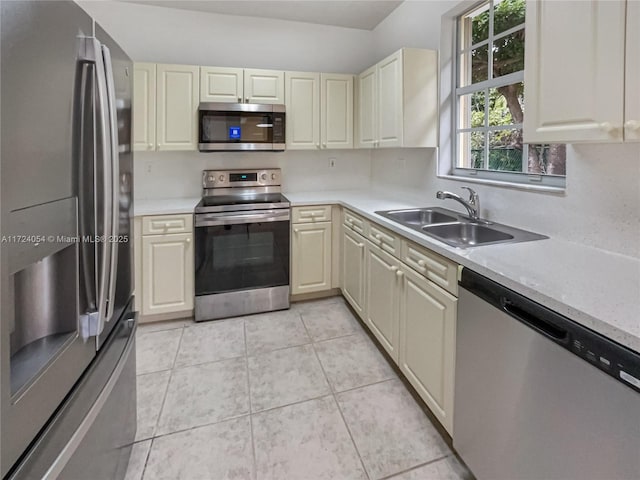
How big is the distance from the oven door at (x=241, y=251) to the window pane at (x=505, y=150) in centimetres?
160

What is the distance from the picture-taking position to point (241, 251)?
118 inches

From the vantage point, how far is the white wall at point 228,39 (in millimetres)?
3207

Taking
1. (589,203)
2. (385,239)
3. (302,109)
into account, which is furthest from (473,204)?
(302,109)

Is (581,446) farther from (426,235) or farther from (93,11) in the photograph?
(93,11)

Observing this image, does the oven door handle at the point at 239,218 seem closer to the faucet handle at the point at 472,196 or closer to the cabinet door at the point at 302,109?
the cabinet door at the point at 302,109

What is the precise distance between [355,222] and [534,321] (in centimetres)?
180

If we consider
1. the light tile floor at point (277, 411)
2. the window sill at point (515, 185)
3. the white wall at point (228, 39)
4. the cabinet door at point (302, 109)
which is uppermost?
the white wall at point (228, 39)

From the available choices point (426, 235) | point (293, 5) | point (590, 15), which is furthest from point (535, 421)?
point (293, 5)

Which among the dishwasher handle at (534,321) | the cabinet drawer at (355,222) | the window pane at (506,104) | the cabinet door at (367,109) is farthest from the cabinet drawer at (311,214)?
the dishwasher handle at (534,321)

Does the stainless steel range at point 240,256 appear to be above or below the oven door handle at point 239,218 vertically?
below

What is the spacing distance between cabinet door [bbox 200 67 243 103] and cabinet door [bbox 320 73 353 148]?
2.52 feet

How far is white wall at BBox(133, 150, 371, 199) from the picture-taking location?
3373 mm

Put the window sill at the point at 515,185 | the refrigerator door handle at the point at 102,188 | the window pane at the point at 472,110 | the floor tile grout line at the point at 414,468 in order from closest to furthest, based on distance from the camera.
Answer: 1. the refrigerator door handle at the point at 102,188
2. the floor tile grout line at the point at 414,468
3. the window sill at the point at 515,185
4. the window pane at the point at 472,110

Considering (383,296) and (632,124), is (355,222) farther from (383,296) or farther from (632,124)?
(632,124)
